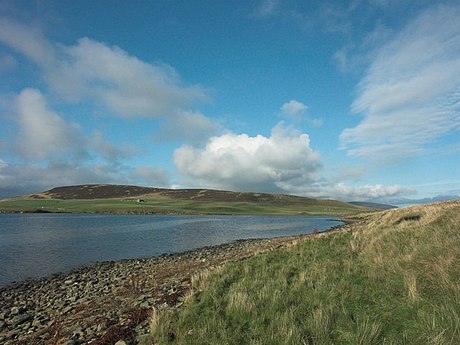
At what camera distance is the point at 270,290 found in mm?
11297

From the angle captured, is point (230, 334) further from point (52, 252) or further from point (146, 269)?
point (52, 252)

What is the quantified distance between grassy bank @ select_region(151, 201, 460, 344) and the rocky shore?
1547 millimetres

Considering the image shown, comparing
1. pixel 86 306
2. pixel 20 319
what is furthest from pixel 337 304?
pixel 20 319

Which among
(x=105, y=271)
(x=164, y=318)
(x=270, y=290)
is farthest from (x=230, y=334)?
(x=105, y=271)

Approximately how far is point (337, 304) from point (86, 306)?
12.7 m

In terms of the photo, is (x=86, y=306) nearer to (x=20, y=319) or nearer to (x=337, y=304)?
(x=20, y=319)

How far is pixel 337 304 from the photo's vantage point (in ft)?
30.7

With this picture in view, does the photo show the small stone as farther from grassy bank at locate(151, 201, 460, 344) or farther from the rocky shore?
grassy bank at locate(151, 201, 460, 344)

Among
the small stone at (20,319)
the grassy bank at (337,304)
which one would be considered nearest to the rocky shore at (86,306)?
the small stone at (20,319)

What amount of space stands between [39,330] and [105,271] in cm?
1501

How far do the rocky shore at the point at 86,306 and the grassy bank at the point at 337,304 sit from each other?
5.08 feet

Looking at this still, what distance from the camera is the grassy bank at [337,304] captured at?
7.44 m

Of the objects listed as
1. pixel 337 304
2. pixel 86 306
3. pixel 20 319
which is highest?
pixel 337 304

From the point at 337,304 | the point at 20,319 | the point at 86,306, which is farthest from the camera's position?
the point at 86,306
